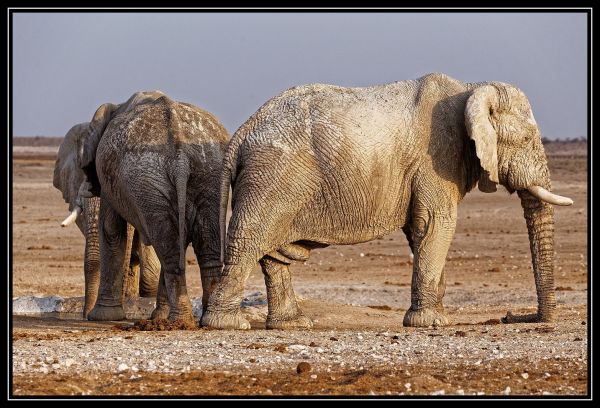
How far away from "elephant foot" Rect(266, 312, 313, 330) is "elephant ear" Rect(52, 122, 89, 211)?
478 centimetres

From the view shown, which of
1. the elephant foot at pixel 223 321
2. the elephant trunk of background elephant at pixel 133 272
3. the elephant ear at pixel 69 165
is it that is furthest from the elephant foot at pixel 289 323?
the elephant ear at pixel 69 165

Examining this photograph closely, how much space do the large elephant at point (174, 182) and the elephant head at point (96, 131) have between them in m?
0.88

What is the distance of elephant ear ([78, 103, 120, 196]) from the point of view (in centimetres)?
1473

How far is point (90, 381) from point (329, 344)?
7.54 ft

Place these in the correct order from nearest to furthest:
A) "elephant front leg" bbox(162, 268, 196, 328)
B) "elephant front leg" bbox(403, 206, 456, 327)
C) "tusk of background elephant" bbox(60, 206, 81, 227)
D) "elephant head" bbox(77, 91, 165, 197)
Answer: "elephant front leg" bbox(403, 206, 456, 327)
"elephant front leg" bbox(162, 268, 196, 328)
"elephant head" bbox(77, 91, 165, 197)
"tusk of background elephant" bbox(60, 206, 81, 227)

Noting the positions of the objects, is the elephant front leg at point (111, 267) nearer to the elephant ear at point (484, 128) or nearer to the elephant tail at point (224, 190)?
the elephant tail at point (224, 190)

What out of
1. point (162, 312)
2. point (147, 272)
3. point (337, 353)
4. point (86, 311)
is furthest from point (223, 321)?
point (147, 272)

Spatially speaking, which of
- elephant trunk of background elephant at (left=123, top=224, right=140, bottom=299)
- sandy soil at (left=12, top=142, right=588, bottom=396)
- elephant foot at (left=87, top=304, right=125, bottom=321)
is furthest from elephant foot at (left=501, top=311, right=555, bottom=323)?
elephant trunk of background elephant at (left=123, top=224, right=140, bottom=299)

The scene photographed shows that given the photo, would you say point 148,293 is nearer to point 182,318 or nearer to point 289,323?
point 182,318

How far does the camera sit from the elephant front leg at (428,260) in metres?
12.9

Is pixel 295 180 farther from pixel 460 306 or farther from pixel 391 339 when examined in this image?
pixel 460 306

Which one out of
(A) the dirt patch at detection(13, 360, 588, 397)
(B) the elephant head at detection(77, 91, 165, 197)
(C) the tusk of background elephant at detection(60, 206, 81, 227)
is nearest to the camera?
(A) the dirt patch at detection(13, 360, 588, 397)

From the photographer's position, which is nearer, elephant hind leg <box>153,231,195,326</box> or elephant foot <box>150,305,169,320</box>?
elephant hind leg <box>153,231,195,326</box>

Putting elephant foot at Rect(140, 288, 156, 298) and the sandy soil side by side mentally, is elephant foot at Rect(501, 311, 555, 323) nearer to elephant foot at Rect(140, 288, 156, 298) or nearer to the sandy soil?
the sandy soil
